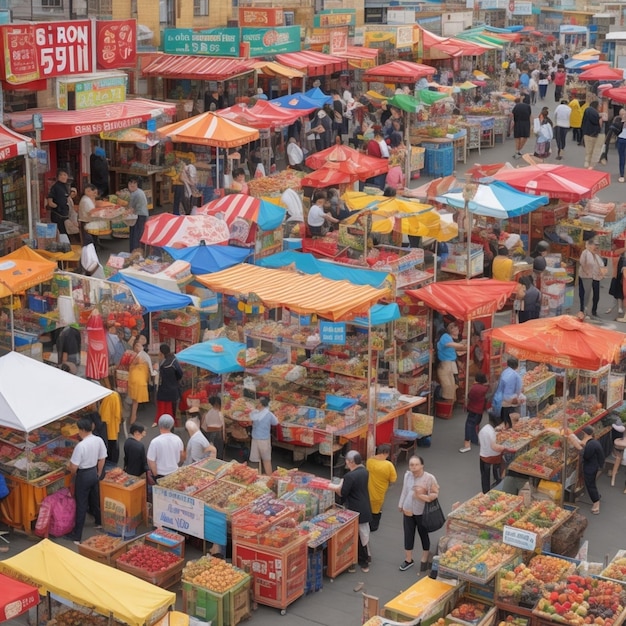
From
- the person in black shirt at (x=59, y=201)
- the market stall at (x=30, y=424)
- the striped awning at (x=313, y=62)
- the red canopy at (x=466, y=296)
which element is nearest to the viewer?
the market stall at (x=30, y=424)

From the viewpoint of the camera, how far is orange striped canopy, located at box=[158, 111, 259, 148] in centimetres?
2461

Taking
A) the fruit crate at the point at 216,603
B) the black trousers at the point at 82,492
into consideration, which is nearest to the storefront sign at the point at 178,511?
the black trousers at the point at 82,492

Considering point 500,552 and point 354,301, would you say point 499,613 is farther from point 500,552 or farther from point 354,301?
point 354,301

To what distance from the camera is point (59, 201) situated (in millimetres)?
23188

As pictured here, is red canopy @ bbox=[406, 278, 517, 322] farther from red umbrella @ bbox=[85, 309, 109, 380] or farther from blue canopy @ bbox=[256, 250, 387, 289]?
red umbrella @ bbox=[85, 309, 109, 380]

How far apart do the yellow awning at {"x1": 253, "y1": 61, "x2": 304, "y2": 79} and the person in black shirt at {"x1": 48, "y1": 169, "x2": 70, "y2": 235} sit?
9.74 metres

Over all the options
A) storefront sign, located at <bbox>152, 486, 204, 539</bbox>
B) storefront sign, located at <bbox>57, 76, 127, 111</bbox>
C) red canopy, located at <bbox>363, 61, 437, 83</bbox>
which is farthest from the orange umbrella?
red canopy, located at <bbox>363, 61, 437, 83</bbox>

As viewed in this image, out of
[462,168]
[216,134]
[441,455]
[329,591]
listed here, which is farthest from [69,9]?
[329,591]

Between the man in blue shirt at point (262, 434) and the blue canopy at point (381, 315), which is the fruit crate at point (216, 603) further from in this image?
the blue canopy at point (381, 315)

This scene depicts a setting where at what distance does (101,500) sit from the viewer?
1452 cm

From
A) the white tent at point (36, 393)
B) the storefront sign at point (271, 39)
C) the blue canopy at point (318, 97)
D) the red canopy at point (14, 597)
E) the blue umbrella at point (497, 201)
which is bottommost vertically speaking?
the red canopy at point (14, 597)

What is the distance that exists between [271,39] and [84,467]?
2108 cm

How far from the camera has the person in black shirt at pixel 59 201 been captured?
23109 millimetres

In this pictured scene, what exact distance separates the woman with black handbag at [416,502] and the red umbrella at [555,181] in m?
10.3
